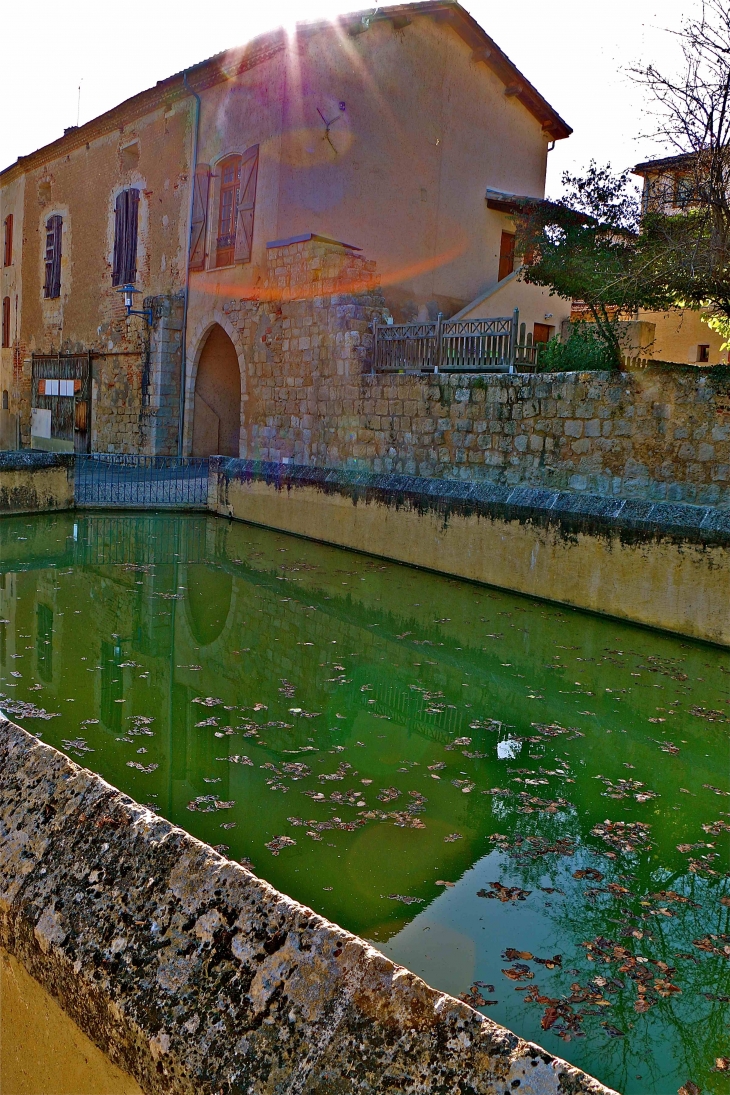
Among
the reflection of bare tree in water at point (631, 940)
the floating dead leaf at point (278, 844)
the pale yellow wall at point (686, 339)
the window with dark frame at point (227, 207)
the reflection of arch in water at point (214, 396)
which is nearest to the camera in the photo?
the reflection of bare tree in water at point (631, 940)

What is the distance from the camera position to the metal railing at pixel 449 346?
11.2 meters

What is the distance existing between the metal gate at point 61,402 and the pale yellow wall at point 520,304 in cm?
1112

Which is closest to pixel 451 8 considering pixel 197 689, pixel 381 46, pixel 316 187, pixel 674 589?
pixel 381 46

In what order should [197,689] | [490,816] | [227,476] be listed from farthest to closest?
[227,476] < [197,689] < [490,816]

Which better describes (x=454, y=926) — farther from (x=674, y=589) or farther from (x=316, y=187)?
(x=316, y=187)

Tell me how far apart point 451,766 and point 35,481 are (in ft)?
34.3

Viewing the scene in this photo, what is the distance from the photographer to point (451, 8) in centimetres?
1834

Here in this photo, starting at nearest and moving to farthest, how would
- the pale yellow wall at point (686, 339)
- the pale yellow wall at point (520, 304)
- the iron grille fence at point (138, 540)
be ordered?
1. the iron grille fence at point (138, 540)
2. the pale yellow wall at point (686, 339)
3. the pale yellow wall at point (520, 304)

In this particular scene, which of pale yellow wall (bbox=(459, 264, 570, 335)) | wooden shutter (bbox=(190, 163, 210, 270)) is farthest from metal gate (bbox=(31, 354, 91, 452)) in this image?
pale yellow wall (bbox=(459, 264, 570, 335))

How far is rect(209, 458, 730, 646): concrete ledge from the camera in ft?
26.7

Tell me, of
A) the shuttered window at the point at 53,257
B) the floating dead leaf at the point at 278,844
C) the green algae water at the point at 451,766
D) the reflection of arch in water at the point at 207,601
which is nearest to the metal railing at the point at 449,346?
the green algae water at the point at 451,766

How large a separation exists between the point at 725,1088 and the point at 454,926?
3.85 ft

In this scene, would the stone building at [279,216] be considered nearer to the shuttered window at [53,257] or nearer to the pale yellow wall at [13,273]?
the shuttered window at [53,257]

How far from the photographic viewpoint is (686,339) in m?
19.2
